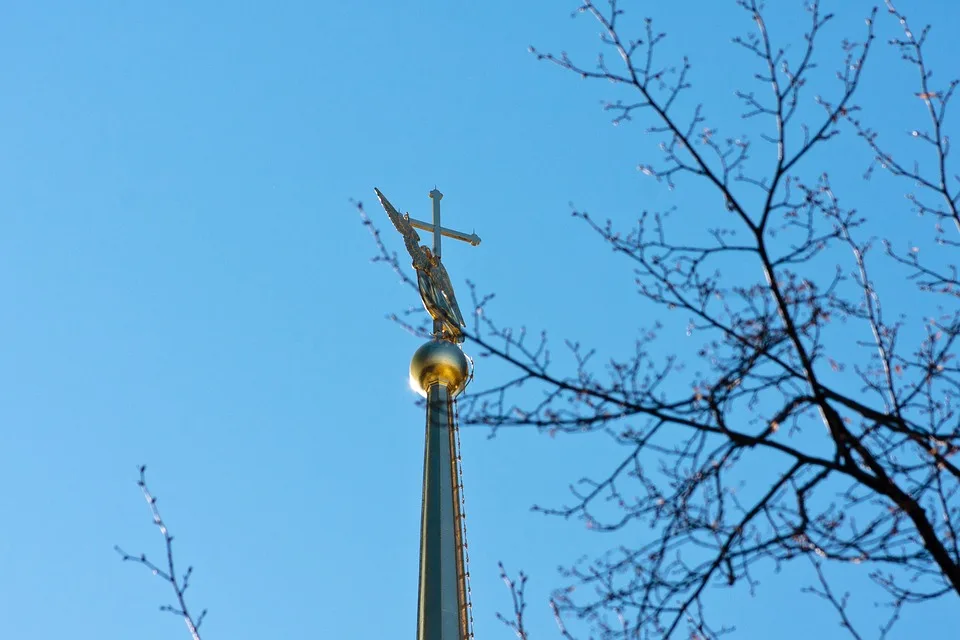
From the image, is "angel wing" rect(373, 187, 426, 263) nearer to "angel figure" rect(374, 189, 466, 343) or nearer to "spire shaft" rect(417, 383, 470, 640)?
"angel figure" rect(374, 189, 466, 343)

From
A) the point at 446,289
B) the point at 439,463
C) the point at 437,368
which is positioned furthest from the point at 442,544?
the point at 446,289

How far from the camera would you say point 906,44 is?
7168mm

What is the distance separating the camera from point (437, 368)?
20844 mm

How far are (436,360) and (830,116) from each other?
14.6 m

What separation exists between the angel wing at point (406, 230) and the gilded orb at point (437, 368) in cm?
190

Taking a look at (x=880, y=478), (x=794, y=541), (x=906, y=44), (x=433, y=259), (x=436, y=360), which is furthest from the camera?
(x=433, y=259)

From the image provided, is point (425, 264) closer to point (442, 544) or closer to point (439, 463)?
point (439, 463)

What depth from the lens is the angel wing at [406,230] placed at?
73.4ft

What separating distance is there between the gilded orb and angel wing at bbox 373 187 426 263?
1904 millimetres

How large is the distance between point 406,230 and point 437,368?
3.00m

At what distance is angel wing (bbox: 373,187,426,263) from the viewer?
22.4 metres

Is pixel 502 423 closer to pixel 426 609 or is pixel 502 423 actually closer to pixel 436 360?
pixel 426 609

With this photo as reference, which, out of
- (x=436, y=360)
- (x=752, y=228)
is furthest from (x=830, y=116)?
(x=436, y=360)

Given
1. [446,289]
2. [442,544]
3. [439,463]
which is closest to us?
[442,544]
